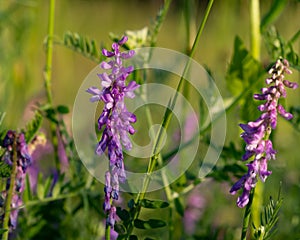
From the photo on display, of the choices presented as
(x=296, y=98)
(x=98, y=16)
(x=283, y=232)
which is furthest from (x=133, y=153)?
(x=98, y=16)

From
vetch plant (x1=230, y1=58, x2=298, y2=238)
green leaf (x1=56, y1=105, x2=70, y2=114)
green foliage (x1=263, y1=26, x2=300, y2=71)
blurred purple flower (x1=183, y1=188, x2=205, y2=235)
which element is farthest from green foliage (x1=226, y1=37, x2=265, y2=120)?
blurred purple flower (x1=183, y1=188, x2=205, y2=235)

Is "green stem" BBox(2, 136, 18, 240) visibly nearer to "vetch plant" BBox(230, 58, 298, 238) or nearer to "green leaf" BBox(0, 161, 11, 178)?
"green leaf" BBox(0, 161, 11, 178)

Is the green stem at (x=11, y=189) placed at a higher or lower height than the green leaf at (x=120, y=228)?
higher

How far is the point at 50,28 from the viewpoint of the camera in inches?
43.5

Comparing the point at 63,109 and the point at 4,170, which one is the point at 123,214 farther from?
the point at 63,109

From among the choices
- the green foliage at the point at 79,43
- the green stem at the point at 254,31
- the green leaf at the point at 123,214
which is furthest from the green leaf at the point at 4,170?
the green stem at the point at 254,31

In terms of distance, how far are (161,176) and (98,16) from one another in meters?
Result: 2.27

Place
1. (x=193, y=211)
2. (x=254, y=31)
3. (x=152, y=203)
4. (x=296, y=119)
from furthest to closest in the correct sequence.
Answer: (x=193, y=211) < (x=254, y=31) < (x=296, y=119) < (x=152, y=203)

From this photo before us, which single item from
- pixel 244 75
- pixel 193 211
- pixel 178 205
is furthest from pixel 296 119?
pixel 193 211

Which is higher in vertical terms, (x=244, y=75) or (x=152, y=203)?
(x=244, y=75)

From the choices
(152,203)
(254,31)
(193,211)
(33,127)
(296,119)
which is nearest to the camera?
(152,203)

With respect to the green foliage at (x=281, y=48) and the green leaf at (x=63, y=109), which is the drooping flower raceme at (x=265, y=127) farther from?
the green leaf at (x=63, y=109)

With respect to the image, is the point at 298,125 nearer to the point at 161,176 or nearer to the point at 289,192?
the point at 161,176

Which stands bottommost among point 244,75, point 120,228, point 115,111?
point 120,228
